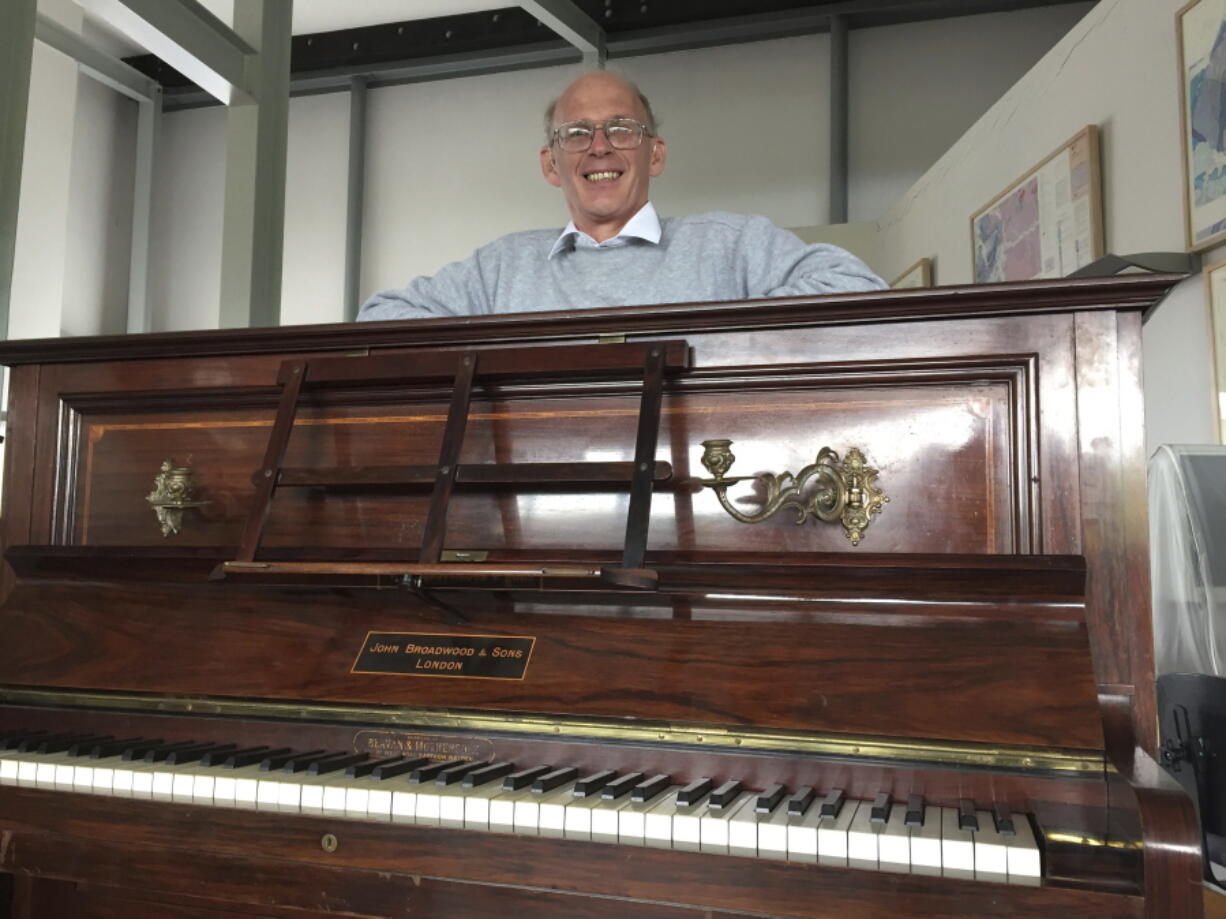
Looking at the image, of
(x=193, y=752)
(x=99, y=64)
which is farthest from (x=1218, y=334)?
(x=99, y=64)

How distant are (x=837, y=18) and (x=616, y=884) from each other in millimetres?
6311

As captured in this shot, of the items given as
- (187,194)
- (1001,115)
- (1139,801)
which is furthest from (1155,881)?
(187,194)

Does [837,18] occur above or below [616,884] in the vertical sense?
above

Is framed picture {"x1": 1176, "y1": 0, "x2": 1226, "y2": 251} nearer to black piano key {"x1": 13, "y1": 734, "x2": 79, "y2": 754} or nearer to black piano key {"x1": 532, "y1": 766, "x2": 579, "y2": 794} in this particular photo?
black piano key {"x1": 532, "y1": 766, "x2": 579, "y2": 794}

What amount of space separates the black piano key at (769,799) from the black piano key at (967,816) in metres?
0.21

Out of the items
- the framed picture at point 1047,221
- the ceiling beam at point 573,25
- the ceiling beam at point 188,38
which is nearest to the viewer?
the ceiling beam at point 188,38

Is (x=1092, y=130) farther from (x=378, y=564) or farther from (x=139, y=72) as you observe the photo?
(x=139, y=72)

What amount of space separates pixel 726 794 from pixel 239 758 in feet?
2.32

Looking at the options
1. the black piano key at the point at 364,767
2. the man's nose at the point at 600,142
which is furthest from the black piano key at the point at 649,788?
the man's nose at the point at 600,142

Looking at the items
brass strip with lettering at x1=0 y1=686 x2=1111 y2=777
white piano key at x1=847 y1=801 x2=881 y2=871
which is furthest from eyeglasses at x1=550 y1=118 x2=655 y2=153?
white piano key at x1=847 y1=801 x2=881 y2=871

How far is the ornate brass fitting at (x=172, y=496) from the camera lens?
1934 mm

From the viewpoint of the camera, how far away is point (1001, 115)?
4.62 meters

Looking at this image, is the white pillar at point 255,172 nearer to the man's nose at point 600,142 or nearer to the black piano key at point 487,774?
the man's nose at point 600,142

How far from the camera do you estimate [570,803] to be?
129 cm
